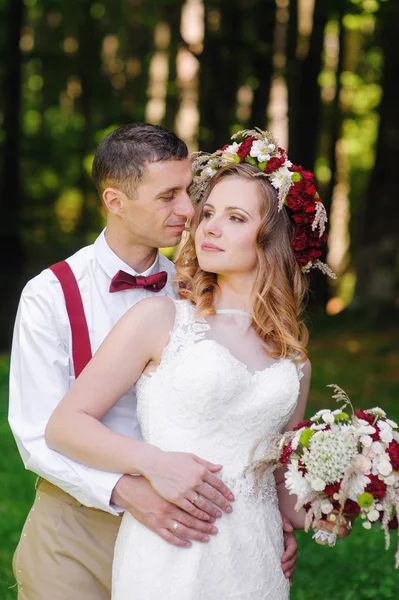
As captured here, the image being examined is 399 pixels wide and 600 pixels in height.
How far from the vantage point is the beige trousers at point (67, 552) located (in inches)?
144

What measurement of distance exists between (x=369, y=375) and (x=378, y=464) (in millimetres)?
7519

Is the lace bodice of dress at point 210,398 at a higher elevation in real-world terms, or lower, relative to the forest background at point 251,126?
higher

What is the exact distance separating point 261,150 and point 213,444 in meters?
1.26

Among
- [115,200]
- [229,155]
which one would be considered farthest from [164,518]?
[229,155]

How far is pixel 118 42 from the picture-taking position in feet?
94.3

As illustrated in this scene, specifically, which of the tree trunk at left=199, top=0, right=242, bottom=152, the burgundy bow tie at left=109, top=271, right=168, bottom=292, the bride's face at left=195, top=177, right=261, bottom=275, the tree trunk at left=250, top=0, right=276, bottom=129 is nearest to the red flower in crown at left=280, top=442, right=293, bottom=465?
the bride's face at left=195, top=177, right=261, bottom=275

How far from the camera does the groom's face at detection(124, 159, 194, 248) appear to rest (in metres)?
3.90

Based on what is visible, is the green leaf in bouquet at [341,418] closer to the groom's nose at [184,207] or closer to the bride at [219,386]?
the bride at [219,386]

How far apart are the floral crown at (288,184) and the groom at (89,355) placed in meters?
0.16

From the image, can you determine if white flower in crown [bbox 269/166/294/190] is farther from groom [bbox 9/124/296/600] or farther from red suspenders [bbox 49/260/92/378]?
red suspenders [bbox 49/260/92/378]

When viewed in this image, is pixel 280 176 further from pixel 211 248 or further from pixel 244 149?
pixel 211 248

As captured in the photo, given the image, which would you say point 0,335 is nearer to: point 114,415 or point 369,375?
point 369,375

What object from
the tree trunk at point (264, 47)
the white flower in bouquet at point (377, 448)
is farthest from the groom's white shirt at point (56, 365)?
the tree trunk at point (264, 47)

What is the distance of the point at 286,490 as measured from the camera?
12.6ft
